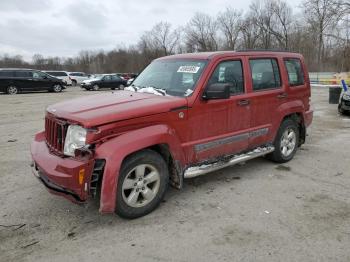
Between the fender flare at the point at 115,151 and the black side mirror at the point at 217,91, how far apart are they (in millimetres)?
899

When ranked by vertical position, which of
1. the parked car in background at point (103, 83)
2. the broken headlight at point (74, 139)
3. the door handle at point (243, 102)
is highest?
the parked car in background at point (103, 83)

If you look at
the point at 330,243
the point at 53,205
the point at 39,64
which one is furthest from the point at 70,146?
the point at 39,64

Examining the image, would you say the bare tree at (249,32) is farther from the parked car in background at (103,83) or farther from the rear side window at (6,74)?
the rear side window at (6,74)

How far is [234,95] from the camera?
4.92 metres

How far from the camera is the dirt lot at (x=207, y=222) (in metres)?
3.31

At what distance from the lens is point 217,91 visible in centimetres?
434

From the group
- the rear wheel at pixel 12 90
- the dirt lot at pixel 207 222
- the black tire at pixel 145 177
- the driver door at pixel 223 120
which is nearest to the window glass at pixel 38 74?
the rear wheel at pixel 12 90

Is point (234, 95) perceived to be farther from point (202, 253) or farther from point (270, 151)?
point (202, 253)

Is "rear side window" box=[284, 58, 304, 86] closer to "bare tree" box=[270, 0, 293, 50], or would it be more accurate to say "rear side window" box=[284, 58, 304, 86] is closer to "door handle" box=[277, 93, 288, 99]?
"door handle" box=[277, 93, 288, 99]

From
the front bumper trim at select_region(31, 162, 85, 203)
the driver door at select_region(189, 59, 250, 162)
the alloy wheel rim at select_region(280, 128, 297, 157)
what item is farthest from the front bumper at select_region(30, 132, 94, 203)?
the alloy wheel rim at select_region(280, 128, 297, 157)

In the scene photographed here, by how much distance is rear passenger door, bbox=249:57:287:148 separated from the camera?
5.26 metres

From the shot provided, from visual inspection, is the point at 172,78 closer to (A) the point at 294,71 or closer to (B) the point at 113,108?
(B) the point at 113,108

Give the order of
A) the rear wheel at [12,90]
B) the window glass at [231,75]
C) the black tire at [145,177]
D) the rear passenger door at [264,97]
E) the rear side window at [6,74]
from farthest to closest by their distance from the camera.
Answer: the rear wheel at [12,90] < the rear side window at [6,74] < the rear passenger door at [264,97] < the window glass at [231,75] < the black tire at [145,177]

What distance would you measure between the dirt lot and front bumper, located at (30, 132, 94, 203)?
438 millimetres
